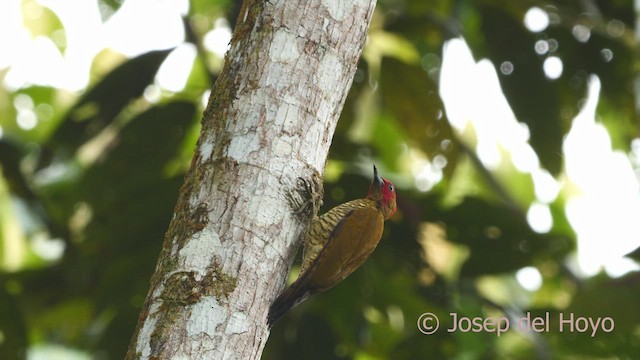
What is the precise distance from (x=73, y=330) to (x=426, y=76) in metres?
2.44

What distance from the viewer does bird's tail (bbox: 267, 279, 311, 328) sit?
7.32ft

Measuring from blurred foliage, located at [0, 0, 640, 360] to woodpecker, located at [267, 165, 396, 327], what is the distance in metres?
0.69

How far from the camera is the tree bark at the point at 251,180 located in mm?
2064

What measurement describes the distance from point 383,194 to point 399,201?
328 mm

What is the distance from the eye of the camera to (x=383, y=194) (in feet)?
12.9

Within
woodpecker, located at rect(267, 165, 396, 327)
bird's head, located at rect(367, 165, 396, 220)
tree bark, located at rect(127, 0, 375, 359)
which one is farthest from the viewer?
bird's head, located at rect(367, 165, 396, 220)

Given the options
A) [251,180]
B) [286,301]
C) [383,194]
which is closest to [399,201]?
[383,194]

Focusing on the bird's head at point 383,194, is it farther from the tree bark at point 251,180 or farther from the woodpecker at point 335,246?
the tree bark at point 251,180

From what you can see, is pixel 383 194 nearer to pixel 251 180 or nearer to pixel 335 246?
pixel 335 246
